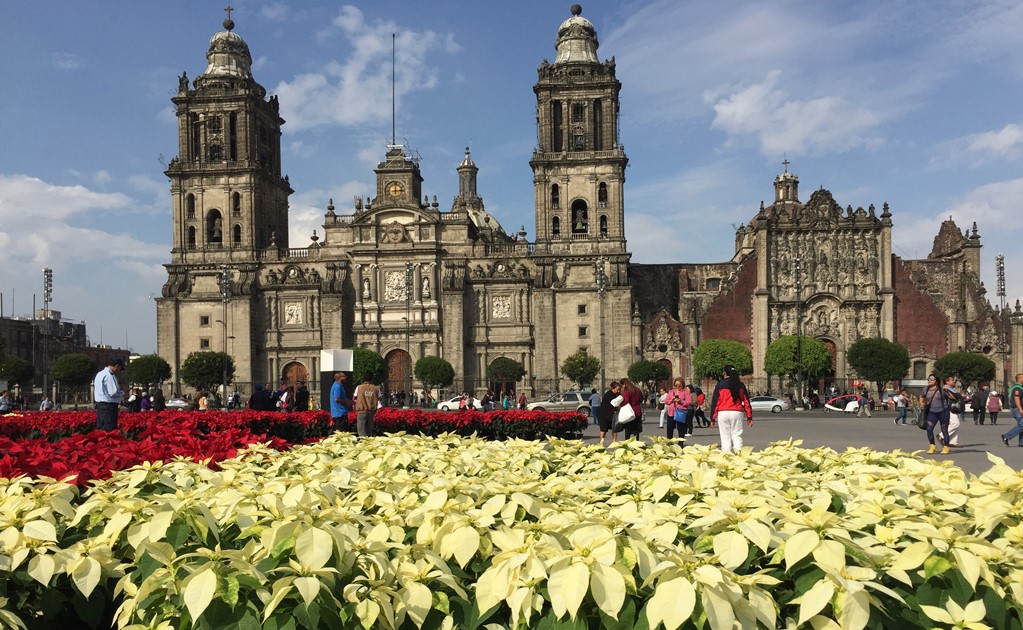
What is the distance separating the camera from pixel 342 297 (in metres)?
60.9

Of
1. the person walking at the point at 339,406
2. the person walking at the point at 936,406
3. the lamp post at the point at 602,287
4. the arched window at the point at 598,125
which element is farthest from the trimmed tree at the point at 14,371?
the person walking at the point at 936,406

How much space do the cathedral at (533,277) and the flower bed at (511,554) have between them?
51.4 meters

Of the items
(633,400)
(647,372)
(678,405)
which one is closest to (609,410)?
(633,400)

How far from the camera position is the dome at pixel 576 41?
61469 mm

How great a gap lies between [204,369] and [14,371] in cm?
1468

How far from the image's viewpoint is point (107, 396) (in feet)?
49.6

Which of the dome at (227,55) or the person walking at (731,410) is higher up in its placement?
the dome at (227,55)

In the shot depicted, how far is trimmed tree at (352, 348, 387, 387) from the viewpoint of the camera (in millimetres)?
54062

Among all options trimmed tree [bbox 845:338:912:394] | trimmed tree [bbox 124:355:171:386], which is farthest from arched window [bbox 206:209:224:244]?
trimmed tree [bbox 845:338:912:394]

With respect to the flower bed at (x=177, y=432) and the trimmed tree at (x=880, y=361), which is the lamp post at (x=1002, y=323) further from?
the flower bed at (x=177, y=432)

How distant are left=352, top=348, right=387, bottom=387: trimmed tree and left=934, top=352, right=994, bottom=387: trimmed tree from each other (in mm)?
33100

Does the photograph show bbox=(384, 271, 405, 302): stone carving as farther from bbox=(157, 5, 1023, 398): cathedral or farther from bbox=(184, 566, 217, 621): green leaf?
bbox=(184, 566, 217, 621): green leaf

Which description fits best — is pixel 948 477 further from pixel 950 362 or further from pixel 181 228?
pixel 181 228

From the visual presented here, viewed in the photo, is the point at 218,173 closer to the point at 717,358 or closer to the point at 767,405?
the point at 717,358
